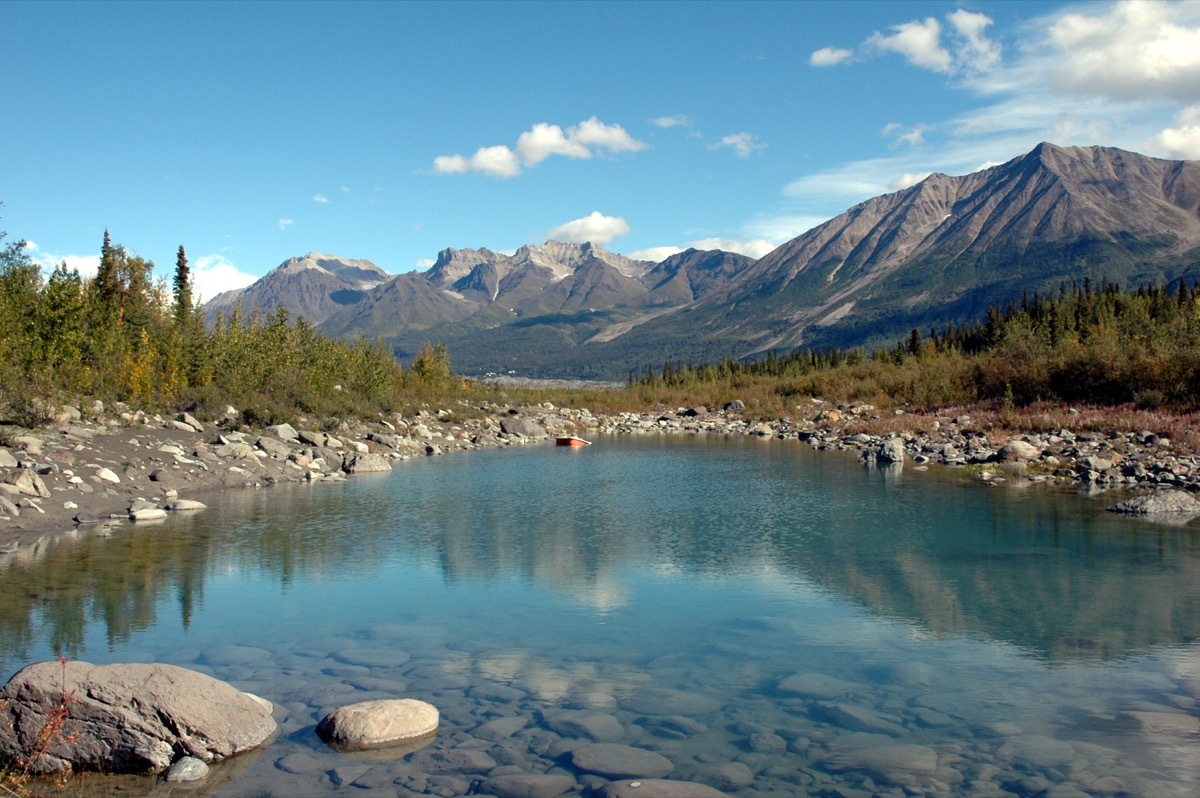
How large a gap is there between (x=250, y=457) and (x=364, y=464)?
20.6 ft

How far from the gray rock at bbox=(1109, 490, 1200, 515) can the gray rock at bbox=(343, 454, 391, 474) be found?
30.4 metres

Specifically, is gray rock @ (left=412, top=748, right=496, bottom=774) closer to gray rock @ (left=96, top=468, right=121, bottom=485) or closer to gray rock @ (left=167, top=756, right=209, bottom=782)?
gray rock @ (left=167, top=756, right=209, bottom=782)

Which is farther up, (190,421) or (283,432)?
(190,421)

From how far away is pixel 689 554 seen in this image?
22391 mm

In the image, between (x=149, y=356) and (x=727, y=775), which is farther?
(x=149, y=356)

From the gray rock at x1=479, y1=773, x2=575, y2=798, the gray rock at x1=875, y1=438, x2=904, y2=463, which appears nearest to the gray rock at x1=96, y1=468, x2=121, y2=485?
the gray rock at x1=479, y1=773, x2=575, y2=798

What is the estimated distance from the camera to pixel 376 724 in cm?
1023

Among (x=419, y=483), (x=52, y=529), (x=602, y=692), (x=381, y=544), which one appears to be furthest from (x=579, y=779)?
(x=419, y=483)

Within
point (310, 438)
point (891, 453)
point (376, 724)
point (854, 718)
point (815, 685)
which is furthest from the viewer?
point (891, 453)

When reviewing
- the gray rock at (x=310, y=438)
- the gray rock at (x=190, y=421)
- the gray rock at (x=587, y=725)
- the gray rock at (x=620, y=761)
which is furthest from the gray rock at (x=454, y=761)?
the gray rock at (x=310, y=438)

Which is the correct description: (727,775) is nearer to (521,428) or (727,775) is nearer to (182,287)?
(521,428)

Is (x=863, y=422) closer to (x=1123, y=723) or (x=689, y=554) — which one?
(x=689, y=554)

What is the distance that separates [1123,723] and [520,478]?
3141cm

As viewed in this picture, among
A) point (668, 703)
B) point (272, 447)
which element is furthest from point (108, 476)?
point (668, 703)
